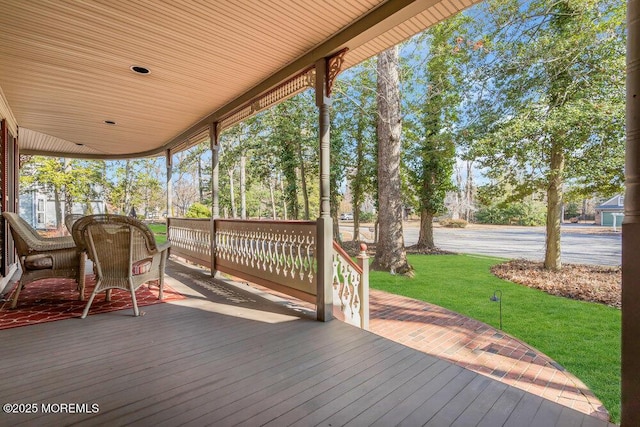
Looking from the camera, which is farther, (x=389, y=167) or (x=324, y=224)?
(x=389, y=167)

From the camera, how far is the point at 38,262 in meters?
3.54

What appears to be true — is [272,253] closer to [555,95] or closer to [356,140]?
[555,95]

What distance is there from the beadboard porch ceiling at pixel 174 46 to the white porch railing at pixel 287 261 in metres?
1.91

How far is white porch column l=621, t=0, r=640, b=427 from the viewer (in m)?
1.35

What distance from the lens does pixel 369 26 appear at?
277 cm

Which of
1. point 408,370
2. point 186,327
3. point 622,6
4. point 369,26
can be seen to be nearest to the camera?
point 408,370

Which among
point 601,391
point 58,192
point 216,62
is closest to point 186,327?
point 216,62

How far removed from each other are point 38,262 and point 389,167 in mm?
7545

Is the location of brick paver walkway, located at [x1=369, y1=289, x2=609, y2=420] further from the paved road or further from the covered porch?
the paved road

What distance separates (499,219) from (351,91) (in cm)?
1455

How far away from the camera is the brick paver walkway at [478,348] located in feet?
10.2

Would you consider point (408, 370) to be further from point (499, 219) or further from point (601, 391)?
point (499, 219)

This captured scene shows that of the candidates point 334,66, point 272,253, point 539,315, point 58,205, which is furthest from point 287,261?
point 58,205

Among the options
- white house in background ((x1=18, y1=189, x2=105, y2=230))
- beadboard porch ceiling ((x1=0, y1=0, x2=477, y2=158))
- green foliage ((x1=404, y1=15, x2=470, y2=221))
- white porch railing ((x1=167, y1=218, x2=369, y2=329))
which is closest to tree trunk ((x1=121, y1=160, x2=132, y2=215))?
white house in background ((x1=18, y1=189, x2=105, y2=230))
